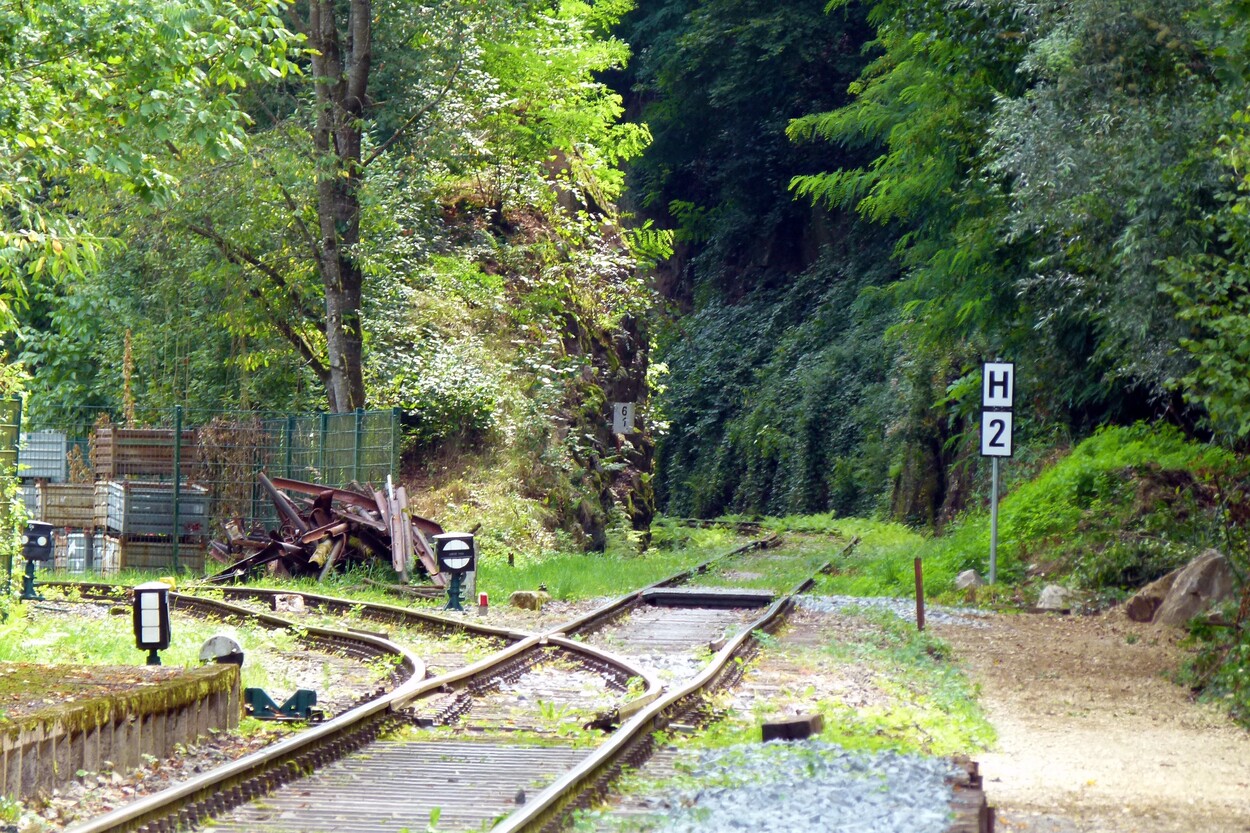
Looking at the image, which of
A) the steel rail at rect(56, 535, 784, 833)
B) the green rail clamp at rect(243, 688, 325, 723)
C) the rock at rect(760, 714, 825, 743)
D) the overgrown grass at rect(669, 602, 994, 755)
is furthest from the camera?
the green rail clamp at rect(243, 688, 325, 723)

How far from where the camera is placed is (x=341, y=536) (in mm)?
18703

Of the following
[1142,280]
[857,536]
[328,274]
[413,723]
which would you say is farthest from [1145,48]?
[857,536]

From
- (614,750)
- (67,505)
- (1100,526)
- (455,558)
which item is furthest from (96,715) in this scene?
(67,505)

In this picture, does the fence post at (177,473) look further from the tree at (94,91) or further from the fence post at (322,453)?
the tree at (94,91)

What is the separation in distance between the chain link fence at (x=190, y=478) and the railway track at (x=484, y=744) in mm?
8268

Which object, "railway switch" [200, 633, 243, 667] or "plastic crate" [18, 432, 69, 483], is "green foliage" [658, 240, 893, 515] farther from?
"railway switch" [200, 633, 243, 667]

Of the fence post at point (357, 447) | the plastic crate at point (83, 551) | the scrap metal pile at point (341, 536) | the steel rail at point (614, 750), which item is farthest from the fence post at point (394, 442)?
the steel rail at point (614, 750)

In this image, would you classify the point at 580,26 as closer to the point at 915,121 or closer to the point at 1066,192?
the point at 915,121

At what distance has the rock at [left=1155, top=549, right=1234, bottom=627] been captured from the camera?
13.4 m

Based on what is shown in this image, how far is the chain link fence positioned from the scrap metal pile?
1805mm

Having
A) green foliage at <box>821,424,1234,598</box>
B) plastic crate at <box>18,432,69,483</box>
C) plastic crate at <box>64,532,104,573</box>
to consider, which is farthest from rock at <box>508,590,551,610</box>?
plastic crate at <box>18,432,69,483</box>

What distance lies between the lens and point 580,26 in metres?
33.6

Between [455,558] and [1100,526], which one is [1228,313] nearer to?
[1100,526]

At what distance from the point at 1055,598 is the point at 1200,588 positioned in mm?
2752
